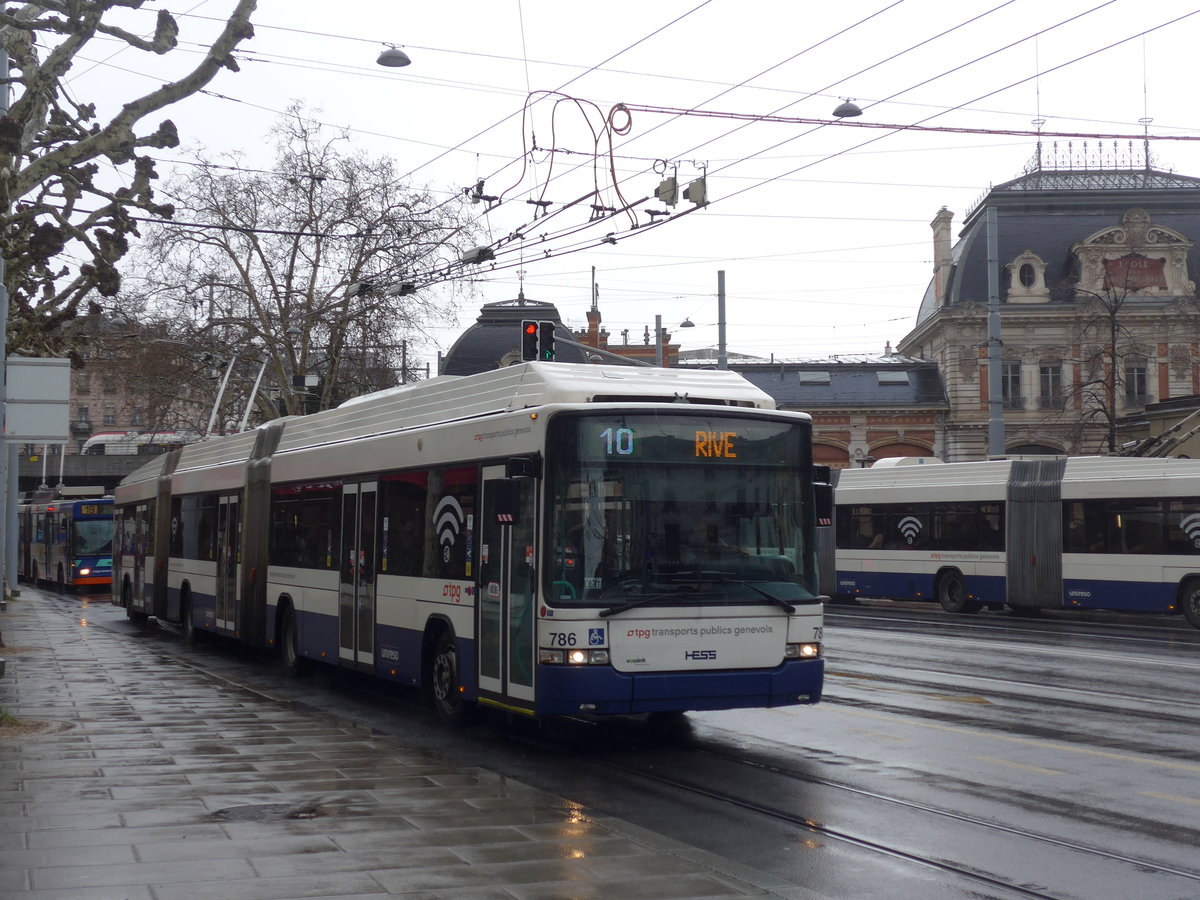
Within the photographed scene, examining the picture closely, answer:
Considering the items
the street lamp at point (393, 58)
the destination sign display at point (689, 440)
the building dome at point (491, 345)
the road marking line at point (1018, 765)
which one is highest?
the building dome at point (491, 345)

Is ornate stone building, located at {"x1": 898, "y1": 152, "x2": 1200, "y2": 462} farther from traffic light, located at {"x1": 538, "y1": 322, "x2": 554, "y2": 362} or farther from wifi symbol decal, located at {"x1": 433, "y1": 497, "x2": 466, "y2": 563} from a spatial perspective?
wifi symbol decal, located at {"x1": 433, "y1": 497, "x2": 466, "y2": 563}

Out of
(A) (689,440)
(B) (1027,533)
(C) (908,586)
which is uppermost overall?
(A) (689,440)

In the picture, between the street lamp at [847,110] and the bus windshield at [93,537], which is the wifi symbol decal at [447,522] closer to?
the street lamp at [847,110]

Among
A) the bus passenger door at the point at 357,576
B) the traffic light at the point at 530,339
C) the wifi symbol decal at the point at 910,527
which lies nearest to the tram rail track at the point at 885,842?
the bus passenger door at the point at 357,576

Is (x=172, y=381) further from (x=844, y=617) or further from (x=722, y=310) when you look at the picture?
(x=844, y=617)

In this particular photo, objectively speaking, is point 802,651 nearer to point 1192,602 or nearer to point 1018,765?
point 1018,765

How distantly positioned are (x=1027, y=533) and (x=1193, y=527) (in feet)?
12.2

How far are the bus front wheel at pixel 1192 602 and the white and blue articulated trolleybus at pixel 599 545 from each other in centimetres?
1679

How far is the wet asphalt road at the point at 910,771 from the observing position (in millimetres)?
7438

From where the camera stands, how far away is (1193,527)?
2575cm

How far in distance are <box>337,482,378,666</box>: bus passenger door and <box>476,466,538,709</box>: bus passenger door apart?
3060mm

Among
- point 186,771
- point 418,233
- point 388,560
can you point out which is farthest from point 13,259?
point 418,233

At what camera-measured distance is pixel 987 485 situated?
97.7 feet

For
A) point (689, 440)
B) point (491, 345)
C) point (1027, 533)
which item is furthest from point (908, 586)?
point (491, 345)
